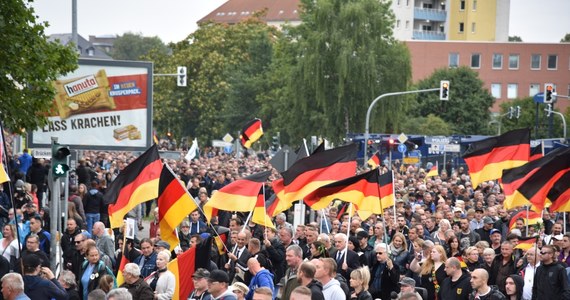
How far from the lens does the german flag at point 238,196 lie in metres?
17.8

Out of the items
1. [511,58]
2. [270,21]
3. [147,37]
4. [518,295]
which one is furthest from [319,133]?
[147,37]

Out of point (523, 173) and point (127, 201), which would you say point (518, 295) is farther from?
point (127, 201)

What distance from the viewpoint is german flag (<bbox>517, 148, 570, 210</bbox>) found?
54.5 feet

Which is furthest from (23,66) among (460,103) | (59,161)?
(460,103)

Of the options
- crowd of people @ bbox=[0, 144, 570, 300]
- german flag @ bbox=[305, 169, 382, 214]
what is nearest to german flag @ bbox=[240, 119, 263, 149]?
crowd of people @ bbox=[0, 144, 570, 300]

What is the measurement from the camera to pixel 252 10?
583ft

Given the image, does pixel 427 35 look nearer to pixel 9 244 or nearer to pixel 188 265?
pixel 9 244

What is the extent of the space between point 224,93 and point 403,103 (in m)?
20.4

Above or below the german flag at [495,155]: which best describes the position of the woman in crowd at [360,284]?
below

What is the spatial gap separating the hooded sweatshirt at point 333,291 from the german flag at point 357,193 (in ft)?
15.1

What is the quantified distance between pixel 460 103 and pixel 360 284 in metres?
87.4

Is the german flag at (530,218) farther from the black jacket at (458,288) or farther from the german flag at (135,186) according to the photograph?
the german flag at (135,186)

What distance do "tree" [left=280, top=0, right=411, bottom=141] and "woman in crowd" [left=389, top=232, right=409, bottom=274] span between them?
1978 inches

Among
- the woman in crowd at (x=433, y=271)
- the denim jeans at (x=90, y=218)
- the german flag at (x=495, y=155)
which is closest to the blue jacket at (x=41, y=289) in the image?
the woman in crowd at (x=433, y=271)
